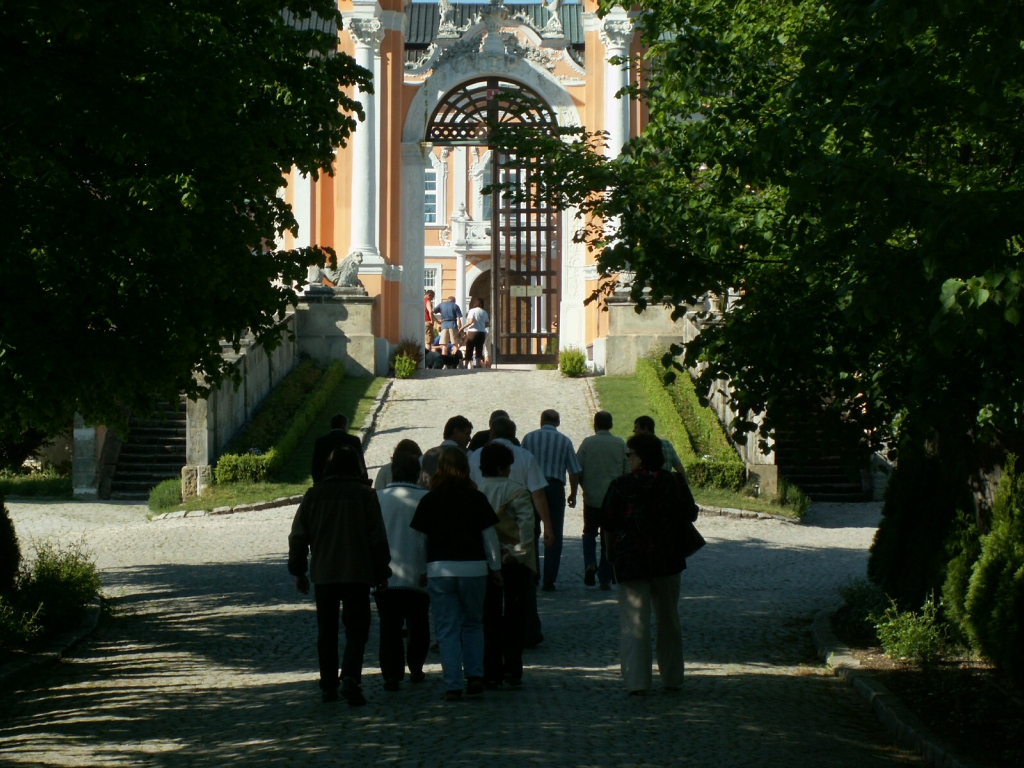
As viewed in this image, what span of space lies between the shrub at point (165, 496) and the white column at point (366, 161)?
1018 centimetres

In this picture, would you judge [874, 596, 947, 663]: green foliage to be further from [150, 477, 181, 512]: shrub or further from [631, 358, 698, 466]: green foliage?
[150, 477, 181, 512]: shrub

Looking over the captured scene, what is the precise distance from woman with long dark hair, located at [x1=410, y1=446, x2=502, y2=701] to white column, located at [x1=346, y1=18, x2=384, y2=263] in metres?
20.6

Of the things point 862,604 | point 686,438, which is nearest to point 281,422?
point 686,438

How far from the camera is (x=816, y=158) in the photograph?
5875 mm

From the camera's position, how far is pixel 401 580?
7.87 meters

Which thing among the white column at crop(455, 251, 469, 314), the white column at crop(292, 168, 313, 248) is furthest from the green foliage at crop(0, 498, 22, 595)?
the white column at crop(455, 251, 469, 314)

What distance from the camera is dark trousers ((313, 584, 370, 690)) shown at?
7637 millimetres

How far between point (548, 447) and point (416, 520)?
4112mm

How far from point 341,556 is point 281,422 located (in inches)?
549

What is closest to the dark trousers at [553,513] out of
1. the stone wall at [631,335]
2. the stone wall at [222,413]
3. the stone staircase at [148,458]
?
the stone wall at [222,413]

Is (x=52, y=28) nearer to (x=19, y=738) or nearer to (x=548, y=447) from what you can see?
(x=19, y=738)

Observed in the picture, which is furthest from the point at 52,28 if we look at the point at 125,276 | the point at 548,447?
the point at 548,447

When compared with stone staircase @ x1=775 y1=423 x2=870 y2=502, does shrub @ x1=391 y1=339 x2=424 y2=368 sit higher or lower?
higher

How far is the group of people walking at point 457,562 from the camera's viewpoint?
25.1 feet
